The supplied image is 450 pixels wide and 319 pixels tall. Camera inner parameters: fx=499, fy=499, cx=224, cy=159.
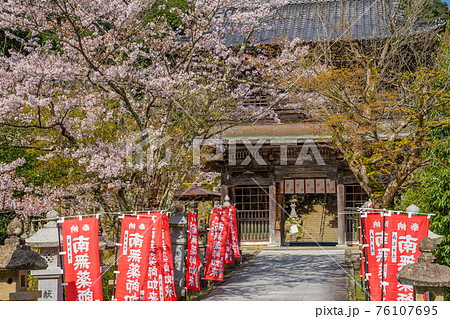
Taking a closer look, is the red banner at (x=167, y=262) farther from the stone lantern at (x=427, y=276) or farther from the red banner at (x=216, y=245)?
the stone lantern at (x=427, y=276)

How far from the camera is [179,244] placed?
12141 mm

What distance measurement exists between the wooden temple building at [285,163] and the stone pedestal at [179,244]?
7.71 metres

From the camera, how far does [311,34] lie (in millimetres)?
21719

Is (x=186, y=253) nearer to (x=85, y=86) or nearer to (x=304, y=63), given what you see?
(x=85, y=86)

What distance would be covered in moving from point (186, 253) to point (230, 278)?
2.85 meters

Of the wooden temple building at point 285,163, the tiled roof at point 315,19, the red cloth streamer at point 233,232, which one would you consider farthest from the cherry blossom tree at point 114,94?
the tiled roof at point 315,19

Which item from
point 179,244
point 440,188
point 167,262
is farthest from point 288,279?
point 440,188

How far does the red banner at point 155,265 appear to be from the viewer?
372 inches

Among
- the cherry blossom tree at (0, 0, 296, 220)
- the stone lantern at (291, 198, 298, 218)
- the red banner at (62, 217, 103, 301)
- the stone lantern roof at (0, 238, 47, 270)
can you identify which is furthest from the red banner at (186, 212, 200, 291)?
the stone lantern at (291, 198, 298, 218)

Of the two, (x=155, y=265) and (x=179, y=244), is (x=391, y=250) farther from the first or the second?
(x=179, y=244)

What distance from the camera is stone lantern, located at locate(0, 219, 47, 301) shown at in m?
7.55

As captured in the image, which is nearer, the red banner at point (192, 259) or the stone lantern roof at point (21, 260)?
the stone lantern roof at point (21, 260)

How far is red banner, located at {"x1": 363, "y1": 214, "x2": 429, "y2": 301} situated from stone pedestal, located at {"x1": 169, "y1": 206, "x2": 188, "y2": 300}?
14.8 ft

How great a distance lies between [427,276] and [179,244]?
664 cm
